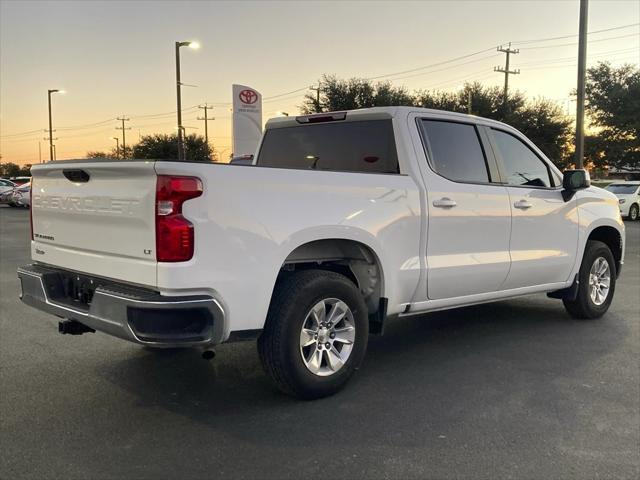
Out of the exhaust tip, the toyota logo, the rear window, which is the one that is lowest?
the exhaust tip

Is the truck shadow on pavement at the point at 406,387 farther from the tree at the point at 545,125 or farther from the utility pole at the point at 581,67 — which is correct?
the tree at the point at 545,125

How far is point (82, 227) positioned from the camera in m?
3.91

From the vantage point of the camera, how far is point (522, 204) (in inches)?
215

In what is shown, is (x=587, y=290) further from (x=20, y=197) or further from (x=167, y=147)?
(x=167, y=147)

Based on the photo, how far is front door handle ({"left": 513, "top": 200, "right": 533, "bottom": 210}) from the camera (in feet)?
17.8

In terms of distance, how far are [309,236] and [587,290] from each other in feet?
12.6

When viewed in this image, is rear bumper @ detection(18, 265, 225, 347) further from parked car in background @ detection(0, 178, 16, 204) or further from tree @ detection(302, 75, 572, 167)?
tree @ detection(302, 75, 572, 167)

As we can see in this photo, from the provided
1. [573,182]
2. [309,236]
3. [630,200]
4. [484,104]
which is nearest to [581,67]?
[630,200]

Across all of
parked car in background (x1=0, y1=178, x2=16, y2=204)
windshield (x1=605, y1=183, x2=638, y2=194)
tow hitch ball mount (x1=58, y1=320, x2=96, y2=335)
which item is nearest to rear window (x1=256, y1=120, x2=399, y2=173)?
tow hitch ball mount (x1=58, y1=320, x2=96, y2=335)

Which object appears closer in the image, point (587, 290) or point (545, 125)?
point (587, 290)

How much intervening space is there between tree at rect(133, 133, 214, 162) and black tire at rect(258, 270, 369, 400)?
4411cm

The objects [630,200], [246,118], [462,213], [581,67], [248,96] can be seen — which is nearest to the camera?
[462,213]

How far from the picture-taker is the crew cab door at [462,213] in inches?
187

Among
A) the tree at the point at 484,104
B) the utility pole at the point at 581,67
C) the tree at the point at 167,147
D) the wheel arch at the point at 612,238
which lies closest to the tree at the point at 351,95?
the tree at the point at 484,104
